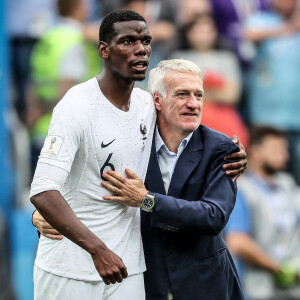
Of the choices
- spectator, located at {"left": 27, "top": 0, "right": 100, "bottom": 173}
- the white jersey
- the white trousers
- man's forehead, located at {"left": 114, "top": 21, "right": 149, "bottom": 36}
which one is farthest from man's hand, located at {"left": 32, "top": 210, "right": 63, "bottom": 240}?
spectator, located at {"left": 27, "top": 0, "right": 100, "bottom": 173}

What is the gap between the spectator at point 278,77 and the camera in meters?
8.20

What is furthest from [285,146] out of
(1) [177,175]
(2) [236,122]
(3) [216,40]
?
(1) [177,175]

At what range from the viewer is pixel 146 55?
14.2 ft

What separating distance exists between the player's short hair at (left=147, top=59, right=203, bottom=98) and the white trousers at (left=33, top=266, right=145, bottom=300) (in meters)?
0.99

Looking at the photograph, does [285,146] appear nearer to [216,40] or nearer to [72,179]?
[216,40]

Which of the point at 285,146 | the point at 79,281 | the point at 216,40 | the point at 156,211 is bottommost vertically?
the point at 79,281

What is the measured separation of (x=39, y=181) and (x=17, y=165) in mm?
3583

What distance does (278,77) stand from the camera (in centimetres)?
823

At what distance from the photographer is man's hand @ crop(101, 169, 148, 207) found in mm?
4332

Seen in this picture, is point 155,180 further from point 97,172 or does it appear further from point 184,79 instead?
point 184,79

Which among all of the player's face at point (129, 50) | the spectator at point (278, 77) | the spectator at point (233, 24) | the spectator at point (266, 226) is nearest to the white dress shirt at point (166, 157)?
the player's face at point (129, 50)

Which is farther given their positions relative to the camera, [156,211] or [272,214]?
[272,214]

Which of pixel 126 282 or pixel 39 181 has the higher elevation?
pixel 39 181

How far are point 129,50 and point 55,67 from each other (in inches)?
145
